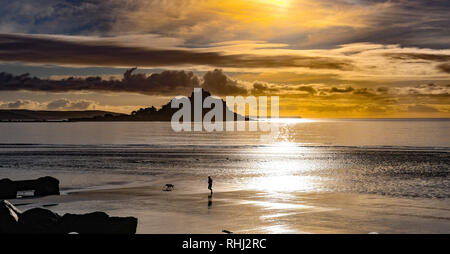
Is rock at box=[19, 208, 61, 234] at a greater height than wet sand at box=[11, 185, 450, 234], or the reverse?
rock at box=[19, 208, 61, 234]

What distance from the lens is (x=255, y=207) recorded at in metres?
32.2

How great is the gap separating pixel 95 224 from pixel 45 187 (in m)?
18.0

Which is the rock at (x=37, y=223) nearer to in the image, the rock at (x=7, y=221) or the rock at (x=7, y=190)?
the rock at (x=7, y=221)

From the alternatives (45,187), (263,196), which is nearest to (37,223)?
(45,187)

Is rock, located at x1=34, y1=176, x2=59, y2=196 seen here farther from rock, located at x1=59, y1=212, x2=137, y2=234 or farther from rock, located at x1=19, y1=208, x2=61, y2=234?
rock, located at x1=59, y1=212, x2=137, y2=234

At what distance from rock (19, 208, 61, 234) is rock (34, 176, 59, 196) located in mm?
16460

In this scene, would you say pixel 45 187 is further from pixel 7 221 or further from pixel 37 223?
pixel 37 223

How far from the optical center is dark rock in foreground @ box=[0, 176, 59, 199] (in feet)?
116

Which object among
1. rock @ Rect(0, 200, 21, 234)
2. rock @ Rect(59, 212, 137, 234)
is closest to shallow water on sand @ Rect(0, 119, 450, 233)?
rock @ Rect(59, 212, 137, 234)

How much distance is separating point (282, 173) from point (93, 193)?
81.4ft

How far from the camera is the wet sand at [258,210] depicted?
85.5 feet
